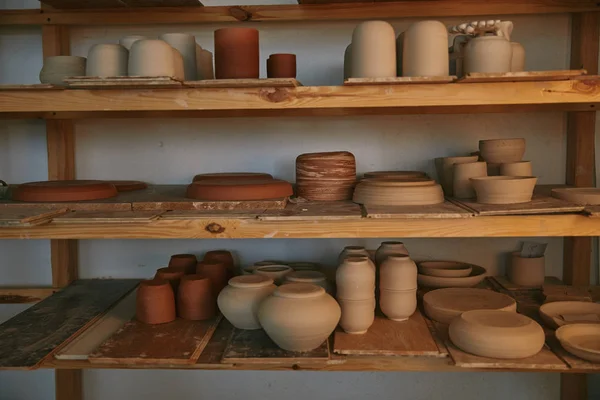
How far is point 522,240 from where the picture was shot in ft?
7.59

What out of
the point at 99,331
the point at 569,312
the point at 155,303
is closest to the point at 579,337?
the point at 569,312

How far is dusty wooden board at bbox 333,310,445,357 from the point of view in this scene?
5.41ft

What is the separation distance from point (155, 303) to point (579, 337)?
4.18 feet

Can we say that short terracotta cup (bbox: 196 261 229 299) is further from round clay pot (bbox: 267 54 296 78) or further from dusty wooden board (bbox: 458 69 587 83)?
dusty wooden board (bbox: 458 69 587 83)

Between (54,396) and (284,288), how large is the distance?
4.55 feet

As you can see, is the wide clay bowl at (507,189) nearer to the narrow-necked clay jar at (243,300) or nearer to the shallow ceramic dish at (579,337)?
the shallow ceramic dish at (579,337)

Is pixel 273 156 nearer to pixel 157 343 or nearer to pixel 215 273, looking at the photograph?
pixel 215 273

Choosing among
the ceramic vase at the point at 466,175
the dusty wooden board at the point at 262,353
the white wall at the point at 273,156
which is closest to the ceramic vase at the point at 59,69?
the white wall at the point at 273,156

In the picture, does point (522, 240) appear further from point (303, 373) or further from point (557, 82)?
point (303, 373)

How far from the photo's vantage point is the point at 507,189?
1.75 meters

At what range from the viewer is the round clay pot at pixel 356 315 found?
5.78 feet

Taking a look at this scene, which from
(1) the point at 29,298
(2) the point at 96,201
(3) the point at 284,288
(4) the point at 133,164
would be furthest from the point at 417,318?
(1) the point at 29,298

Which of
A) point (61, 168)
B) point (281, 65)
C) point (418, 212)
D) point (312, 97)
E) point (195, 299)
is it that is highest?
point (281, 65)

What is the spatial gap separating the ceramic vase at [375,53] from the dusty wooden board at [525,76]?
23 cm
